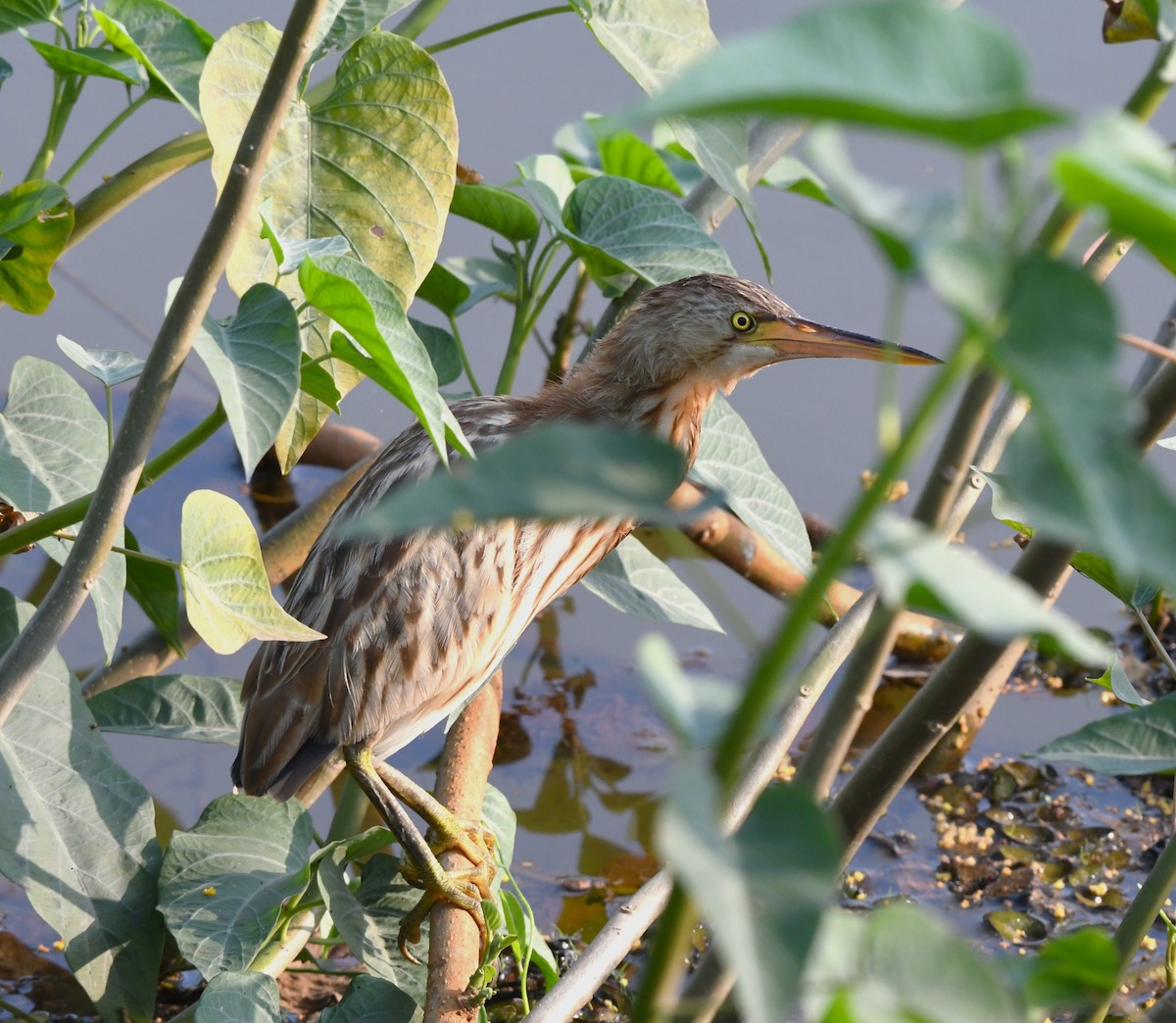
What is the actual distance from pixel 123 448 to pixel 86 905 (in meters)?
0.77

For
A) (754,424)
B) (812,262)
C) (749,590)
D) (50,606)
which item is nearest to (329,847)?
(50,606)

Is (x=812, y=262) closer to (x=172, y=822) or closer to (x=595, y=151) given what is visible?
(x=595, y=151)

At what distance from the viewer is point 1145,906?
961 mm

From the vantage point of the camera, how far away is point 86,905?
156cm

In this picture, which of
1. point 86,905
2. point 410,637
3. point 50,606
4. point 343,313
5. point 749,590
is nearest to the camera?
point 343,313

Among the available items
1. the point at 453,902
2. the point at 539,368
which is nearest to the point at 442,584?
the point at 453,902

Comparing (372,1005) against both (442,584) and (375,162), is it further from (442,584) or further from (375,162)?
(375,162)

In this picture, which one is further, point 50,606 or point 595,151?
point 595,151

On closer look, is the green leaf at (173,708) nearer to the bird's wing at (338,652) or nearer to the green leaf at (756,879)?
the bird's wing at (338,652)

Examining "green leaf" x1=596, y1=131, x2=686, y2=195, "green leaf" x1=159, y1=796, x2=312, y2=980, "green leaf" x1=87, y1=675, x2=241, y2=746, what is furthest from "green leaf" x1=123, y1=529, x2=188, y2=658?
"green leaf" x1=596, y1=131, x2=686, y2=195

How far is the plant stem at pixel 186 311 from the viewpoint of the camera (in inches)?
39.3

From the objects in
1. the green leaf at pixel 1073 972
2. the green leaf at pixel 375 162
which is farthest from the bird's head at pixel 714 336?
the green leaf at pixel 1073 972

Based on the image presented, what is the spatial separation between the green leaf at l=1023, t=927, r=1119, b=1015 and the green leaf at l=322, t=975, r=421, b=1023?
1.16 metres

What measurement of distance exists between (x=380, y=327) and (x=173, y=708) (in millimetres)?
1033
